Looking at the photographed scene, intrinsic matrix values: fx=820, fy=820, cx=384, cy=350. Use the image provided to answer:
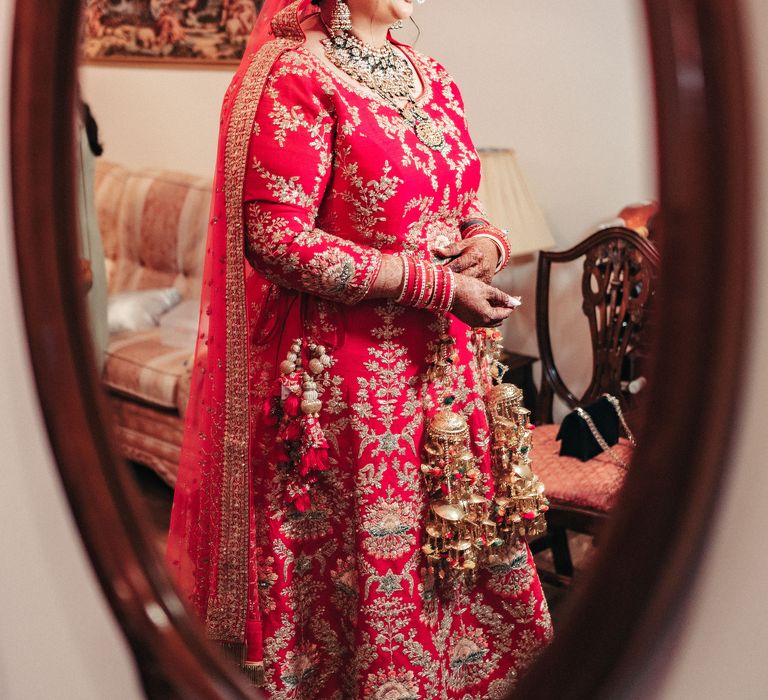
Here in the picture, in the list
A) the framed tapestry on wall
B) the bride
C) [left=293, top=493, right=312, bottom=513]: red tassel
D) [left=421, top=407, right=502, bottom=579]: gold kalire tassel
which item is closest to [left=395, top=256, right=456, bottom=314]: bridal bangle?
the bride

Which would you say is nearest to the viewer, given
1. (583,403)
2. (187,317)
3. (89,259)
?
(583,403)

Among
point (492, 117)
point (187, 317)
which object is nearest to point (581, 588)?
point (492, 117)

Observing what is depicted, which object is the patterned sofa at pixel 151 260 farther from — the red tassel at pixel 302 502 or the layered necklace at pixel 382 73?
the layered necklace at pixel 382 73

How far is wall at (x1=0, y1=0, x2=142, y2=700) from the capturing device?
750mm

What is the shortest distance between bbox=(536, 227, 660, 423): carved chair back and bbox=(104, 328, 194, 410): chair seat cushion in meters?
0.50

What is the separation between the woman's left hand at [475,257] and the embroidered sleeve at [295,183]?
6 centimetres

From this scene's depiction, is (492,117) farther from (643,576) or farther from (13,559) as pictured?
(13,559)

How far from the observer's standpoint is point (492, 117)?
22.3 inches

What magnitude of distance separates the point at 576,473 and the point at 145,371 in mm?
592

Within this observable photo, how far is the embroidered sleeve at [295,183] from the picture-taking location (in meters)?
0.65

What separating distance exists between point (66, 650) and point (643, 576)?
0.59m

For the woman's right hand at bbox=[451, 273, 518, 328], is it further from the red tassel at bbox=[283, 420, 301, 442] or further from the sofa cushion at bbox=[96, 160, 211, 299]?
the sofa cushion at bbox=[96, 160, 211, 299]

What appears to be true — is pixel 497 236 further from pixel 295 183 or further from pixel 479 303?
pixel 295 183

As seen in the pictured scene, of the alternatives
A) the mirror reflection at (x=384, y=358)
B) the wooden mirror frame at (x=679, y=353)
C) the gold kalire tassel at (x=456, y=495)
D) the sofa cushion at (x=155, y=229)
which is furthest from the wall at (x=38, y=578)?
the sofa cushion at (x=155, y=229)
